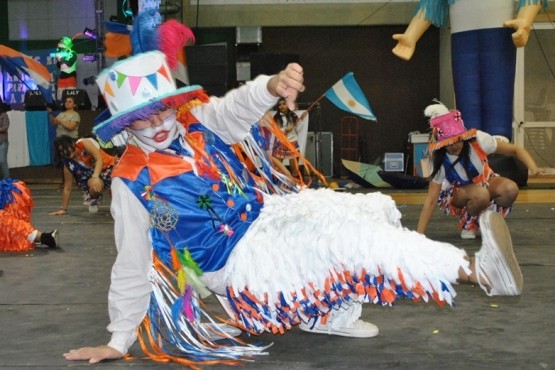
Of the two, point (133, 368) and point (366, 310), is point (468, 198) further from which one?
point (133, 368)

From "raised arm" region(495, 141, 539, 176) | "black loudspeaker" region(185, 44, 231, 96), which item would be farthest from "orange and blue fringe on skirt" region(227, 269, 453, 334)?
"black loudspeaker" region(185, 44, 231, 96)

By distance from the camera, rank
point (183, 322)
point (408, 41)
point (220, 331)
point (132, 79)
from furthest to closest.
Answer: point (408, 41), point (220, 331), point (183, 322), point (132, 79)

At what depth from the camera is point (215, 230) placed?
2.67 m

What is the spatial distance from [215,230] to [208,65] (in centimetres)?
821

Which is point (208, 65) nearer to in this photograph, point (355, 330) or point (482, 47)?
point (482, 47)

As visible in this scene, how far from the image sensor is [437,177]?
5078mm

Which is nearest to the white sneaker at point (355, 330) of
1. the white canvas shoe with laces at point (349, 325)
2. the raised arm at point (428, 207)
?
the white canvas shoe with laces at point (349, 325)

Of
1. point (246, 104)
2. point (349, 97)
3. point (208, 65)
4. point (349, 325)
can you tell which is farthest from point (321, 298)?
point (208, 65)

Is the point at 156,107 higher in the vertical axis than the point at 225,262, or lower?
higher

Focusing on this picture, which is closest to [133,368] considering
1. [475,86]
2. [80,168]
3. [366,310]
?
[366,310]

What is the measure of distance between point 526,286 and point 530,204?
3.95m

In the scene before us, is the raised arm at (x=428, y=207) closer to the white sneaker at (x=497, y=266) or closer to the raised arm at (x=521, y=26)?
the raised arm at (x=521, y=26)

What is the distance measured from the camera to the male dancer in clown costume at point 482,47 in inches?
213

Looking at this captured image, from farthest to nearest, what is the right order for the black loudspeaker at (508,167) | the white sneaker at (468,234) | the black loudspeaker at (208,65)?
the black loudspeaker at (208,65) → the black loudspeaker at (508,167) → the white sneaker at (468,234)
